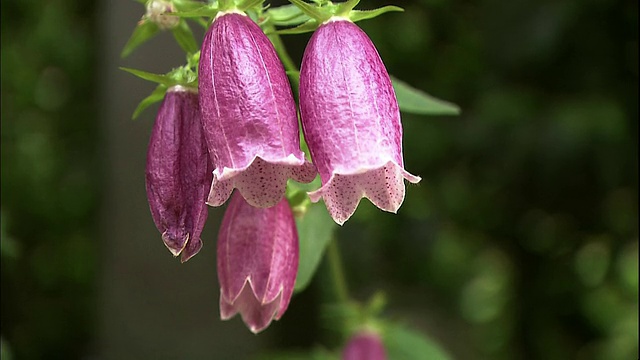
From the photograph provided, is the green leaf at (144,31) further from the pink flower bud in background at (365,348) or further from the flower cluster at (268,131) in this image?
the pink flower bud in background at (365,348)

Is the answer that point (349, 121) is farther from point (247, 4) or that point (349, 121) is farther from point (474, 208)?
point (474, 208)

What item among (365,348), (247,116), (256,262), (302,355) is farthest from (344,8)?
(302,355)

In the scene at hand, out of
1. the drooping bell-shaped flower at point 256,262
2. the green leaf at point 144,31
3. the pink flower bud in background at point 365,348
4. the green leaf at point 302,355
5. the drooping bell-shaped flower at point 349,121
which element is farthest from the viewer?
the green leaf at point 302,355

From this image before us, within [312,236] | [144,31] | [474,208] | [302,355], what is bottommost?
[302,355]

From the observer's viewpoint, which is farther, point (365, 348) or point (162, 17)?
point (365, 348)

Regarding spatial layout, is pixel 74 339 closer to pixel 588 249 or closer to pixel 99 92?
pixel 99 92

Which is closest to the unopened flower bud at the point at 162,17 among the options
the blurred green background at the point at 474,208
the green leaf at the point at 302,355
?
the blurred green background at the point at 474,208
